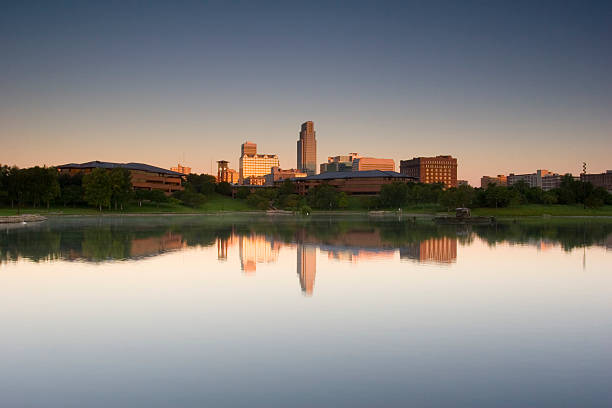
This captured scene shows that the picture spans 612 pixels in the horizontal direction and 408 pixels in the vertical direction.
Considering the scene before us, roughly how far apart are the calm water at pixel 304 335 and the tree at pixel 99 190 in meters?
98.8

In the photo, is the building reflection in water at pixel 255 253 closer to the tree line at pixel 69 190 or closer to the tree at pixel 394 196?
the tree line at pixel 69 190

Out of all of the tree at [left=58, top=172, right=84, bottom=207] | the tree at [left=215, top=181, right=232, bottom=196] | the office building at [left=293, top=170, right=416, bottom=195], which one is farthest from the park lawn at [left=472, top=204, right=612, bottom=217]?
the tree at [left=215, top=181, right=232, bottom=196]

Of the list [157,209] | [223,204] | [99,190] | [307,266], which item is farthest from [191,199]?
[307,266]

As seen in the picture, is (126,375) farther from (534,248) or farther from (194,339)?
(534,248)

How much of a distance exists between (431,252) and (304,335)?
20630mm

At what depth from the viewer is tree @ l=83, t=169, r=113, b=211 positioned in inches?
4619

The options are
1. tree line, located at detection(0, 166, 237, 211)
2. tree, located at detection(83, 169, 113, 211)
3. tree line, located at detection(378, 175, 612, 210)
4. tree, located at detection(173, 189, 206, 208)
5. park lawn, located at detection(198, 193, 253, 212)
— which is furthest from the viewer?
park lawn, located at detection(198, 193, 253, 212)

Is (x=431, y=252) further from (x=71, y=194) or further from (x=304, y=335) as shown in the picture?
(x=71, y=194)

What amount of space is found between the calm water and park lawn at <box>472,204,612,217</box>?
82004mm

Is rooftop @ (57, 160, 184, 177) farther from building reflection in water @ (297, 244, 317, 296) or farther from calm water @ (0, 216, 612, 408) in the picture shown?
calm water @ (0, 216, 612, 408)

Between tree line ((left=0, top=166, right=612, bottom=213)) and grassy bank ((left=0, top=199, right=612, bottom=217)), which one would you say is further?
tree line ((left=0, top=166, right=612, bottom=213))

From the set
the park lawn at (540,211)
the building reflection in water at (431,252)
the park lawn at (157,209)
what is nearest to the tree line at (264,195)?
the park lawn at (157,209)

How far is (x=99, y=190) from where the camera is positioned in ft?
386

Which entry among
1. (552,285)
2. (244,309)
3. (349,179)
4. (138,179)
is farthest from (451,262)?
(349,179)
